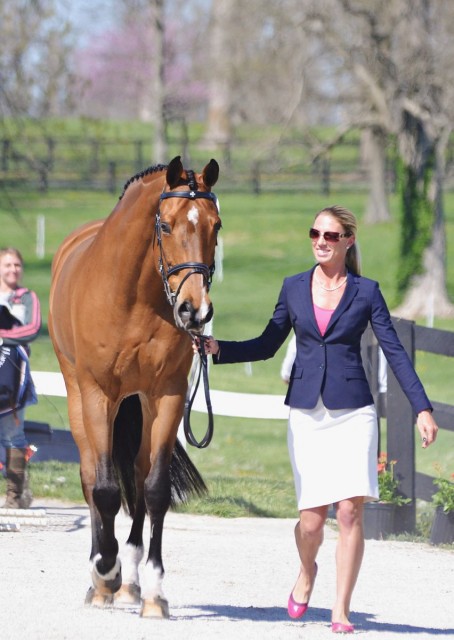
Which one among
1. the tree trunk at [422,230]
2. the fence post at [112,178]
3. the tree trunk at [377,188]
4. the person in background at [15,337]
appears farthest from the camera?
the fence post at [112,178]

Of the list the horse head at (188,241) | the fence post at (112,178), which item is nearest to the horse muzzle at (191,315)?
the horse head at (188,241)

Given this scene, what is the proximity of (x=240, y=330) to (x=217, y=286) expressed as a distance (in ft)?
17.8

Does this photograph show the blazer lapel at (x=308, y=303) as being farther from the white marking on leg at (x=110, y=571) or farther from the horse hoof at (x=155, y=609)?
the white marking on leg at (x=110, y=571)

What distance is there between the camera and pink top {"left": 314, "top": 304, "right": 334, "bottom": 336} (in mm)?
5279

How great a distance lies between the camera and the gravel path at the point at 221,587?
17.3ft

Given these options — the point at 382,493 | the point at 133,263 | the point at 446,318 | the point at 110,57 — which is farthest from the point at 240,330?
the point at 110,57

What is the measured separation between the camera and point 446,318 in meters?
23.7

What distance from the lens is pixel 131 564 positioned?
600 cm

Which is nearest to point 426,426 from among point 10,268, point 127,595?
point 127,595

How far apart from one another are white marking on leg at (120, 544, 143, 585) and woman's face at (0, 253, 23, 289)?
2929mm

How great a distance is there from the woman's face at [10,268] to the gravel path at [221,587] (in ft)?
5.30

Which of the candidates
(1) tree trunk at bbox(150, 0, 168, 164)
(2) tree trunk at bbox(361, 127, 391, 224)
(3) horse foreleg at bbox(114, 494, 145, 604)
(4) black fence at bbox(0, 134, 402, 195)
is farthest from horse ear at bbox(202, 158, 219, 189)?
(4) black fence at bbox(0, 134, 402, 195)

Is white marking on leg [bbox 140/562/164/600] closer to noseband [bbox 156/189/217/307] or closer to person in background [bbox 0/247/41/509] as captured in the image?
noseband [bbox 156/189/217/307]

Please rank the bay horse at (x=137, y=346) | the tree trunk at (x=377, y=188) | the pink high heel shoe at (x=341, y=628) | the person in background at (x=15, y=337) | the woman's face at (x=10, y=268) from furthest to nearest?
the tree trunk at (x=377, y=188)
the woman's face at (x=10, y=268)
the person in background at (x=15, y=337)
the bay horse at (x=137, y=346)
the pink high heel shoe at (x=341, y=628)
